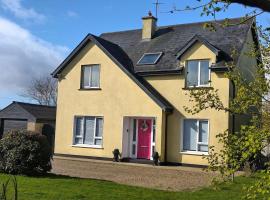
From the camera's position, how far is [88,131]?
24.7 metres

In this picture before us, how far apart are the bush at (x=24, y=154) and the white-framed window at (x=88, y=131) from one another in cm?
903

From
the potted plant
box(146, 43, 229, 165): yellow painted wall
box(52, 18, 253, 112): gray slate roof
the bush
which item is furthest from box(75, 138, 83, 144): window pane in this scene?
the bush

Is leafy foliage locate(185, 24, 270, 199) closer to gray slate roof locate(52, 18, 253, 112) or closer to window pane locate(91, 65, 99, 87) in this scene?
gray slate roof locate(52, 18, 253, 112)

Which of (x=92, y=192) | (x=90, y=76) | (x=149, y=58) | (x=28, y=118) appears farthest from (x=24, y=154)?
(x=28, y=118)

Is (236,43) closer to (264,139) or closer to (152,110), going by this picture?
(152,110)

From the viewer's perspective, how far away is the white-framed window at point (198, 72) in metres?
21.3

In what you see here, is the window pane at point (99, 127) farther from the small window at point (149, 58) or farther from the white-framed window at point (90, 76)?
the small window at point (149, 58)

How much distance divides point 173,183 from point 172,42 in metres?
11.9

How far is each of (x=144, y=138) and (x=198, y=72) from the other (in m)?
4.75

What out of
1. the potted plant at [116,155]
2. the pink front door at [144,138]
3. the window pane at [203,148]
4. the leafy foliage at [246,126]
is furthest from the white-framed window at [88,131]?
the leafy foliage at [246,126]

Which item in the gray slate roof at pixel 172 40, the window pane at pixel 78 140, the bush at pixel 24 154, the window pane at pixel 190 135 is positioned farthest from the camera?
the window pane at pixel 78 140

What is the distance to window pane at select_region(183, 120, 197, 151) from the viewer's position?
70.4 feet

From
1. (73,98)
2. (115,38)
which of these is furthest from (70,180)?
(115,38)

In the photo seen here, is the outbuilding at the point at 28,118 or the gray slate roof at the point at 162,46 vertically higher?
the gray slate roof at the point at 162,46
